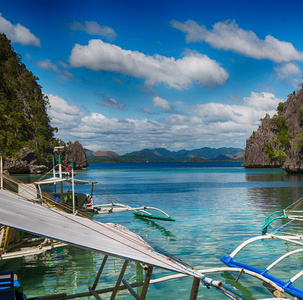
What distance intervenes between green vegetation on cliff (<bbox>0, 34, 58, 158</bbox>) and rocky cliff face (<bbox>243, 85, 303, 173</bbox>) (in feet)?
229

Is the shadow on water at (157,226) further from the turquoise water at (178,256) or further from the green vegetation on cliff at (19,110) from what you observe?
the green vegetation on cliff at (19,110)

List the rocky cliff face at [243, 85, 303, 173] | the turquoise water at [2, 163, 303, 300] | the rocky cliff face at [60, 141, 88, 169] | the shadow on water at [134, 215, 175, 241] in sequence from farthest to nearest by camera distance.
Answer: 1. the rocky cliff face at [60, 141, 88, 169]
2. the rocky cliff face at [243, 85, 303, 173]
3. the shadow on water at [134, 215, 175, 241]
4. the turquoise water at [2, 163, 303, 300]

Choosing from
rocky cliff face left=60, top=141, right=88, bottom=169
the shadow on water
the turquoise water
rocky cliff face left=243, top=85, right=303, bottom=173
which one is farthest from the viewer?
rocky cliff face left=60, top=141, right=88, bottom=169

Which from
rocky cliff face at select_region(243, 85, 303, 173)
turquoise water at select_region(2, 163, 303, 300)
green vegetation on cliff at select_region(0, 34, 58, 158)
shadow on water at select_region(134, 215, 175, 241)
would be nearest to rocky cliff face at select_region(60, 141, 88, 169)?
green vegetation on cliff at select_region(0, 34, 58, 158)

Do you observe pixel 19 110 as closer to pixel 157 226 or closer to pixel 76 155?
pixel 76 155

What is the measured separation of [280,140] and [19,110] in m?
84.1

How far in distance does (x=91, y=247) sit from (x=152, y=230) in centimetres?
1585

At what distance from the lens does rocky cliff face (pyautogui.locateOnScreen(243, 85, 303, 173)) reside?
7762cm

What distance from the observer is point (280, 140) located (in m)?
107

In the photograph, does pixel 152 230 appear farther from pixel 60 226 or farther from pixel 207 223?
pixel 60 226

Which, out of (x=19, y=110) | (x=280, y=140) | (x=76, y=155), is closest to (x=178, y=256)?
(x=19, y=110)

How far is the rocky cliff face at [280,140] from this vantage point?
77.6 metres

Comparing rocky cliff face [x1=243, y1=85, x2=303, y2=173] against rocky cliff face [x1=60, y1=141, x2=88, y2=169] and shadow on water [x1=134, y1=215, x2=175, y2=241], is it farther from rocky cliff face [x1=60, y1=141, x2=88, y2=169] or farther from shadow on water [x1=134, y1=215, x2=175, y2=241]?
rocky cliff face [x1=60, y1=141, x2=88, y2=169]

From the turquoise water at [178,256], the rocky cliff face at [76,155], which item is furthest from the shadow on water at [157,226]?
the rocky cliff face at [76,155]
